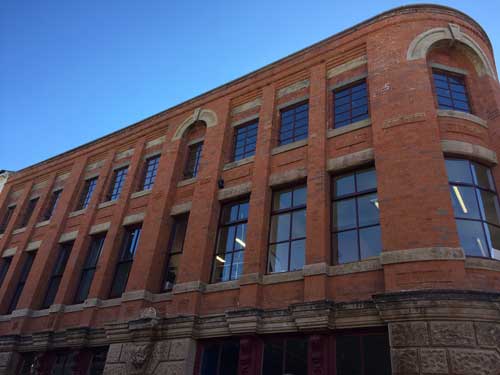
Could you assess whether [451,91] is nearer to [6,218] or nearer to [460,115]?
[460,115]

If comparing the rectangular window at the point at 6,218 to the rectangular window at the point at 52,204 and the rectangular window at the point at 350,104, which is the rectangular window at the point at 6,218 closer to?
the rectangular window at the point at 52,204

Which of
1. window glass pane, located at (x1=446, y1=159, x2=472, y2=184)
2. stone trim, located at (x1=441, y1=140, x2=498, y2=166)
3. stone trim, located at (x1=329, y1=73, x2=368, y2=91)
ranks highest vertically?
stone trim, located at (x1=329, y1=73, x2=368, y2=91)

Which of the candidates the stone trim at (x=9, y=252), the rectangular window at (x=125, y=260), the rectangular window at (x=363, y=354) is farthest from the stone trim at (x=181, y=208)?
the stone trim at (x=9, y=252)

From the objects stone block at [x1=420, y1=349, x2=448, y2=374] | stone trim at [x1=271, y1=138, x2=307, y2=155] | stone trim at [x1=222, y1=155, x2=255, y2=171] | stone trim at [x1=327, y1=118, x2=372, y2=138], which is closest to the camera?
stone block at [x1=420, y1=349, x2=448, y2=374]

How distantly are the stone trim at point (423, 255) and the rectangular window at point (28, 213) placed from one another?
1631 centimetres

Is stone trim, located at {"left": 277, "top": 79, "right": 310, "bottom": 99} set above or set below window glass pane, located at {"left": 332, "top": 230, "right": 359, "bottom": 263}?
above

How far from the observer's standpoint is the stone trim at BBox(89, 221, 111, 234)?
47.3 ft

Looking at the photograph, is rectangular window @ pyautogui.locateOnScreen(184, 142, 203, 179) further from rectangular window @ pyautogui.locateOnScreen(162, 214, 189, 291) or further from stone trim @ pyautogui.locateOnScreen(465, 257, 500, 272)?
stone trim @ pyautogui.locateOnScreen(465, 257, 500, 272)

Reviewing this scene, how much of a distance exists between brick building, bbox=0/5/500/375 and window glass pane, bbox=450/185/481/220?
0.03m

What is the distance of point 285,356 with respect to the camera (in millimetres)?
8938

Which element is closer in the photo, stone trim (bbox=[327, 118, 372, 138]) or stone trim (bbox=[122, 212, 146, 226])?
stone trim (bbox=[327, 118, 372, 138])

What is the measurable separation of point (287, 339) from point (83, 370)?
653 cm

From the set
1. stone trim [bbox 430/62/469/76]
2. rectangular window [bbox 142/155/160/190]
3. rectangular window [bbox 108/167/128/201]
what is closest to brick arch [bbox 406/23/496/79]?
stone trim [bbox 430/62/469/76]

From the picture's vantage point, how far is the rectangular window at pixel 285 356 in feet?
28.5
